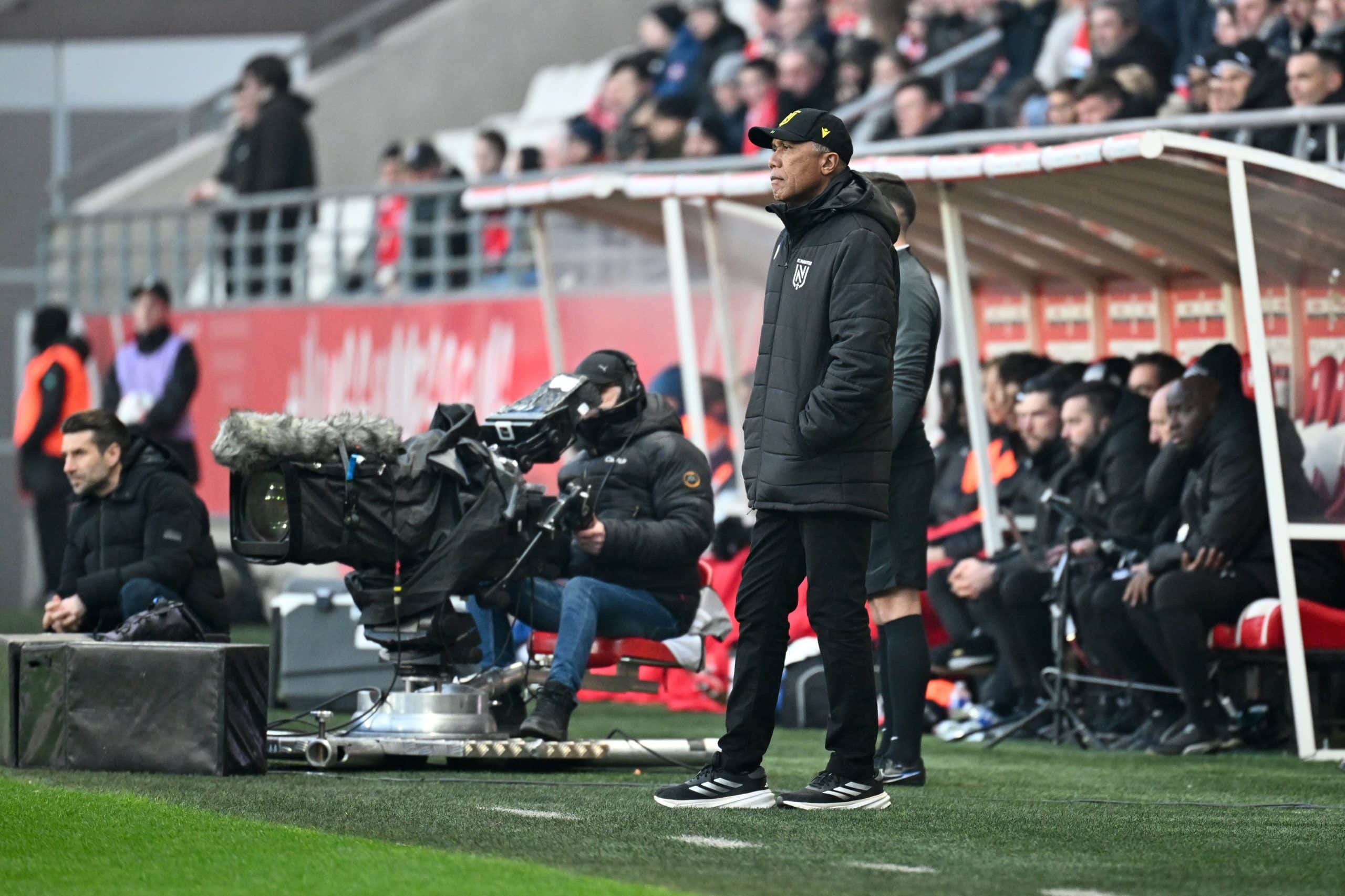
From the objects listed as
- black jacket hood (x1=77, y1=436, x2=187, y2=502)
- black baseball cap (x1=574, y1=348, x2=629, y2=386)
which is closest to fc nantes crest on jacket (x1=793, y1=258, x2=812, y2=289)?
black baseball cap (x1=574, y1=348, x2=629, y2=386)

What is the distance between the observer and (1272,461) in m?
9.60

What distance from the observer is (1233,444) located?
389 inches

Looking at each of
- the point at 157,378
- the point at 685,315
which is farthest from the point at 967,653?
the point at 157,378

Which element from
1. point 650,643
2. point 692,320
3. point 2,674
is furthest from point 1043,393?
point 2,674

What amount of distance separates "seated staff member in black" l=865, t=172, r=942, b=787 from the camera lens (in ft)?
6.72

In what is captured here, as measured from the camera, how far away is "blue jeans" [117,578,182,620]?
9078mm

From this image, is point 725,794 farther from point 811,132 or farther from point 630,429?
point 630,429

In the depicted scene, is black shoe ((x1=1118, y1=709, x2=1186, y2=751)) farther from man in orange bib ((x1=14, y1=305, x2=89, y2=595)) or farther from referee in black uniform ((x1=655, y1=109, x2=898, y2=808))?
man in orange bib ((x1=14, y1=305, x2=89, y2=595))

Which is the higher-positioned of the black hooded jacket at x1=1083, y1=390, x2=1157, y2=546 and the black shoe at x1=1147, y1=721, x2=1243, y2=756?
the black hooded jacket at x1=1083, y1=390, x2=1157, y2=546

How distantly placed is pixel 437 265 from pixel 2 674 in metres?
8.03

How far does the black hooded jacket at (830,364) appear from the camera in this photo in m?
6.75

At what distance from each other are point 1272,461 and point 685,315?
378 cm

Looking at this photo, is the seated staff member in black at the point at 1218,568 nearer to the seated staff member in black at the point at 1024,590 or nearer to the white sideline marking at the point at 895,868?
the seated staff member in black at the point at 1024,590

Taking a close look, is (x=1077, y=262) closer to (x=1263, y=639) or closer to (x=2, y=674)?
(x=1263, y=639)
